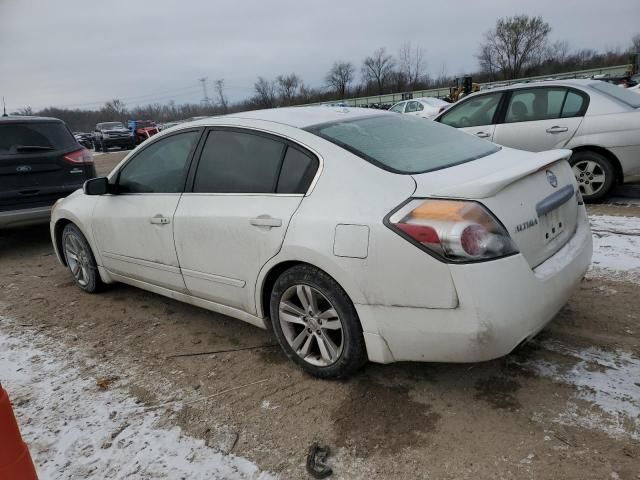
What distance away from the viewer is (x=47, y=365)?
11.1ft

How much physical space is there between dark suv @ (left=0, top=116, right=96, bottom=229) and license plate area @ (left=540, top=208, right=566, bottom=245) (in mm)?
5888

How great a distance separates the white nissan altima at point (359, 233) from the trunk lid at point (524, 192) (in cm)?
1

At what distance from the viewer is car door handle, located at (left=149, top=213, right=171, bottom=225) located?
3475 millimetres

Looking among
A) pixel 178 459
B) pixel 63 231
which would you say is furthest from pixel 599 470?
pixel 63 231

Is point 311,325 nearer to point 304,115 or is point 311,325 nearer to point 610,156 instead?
point 304,115

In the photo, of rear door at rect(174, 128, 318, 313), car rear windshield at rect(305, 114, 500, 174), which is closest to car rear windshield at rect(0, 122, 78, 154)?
rear door at rect(174, 128, 318, 313)

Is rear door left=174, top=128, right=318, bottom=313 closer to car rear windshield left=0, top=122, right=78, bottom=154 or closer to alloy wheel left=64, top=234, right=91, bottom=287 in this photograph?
alloy wheel left=64, top=234, right=91, bottom=287

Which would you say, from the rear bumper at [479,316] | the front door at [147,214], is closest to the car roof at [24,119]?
the front door at [147,214]

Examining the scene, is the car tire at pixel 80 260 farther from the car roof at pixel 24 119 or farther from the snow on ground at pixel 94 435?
the car roof at pixel 24 119

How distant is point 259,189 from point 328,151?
509 millimetres

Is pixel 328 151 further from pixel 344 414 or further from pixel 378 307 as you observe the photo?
pixel 344 414

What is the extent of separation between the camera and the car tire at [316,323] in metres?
2.58

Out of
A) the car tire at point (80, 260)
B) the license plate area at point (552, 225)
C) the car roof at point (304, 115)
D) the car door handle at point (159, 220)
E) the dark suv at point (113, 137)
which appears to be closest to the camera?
the license plate area at point (552, 225)

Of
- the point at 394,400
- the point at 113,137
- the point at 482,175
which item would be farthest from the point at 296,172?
the point at 113,137
